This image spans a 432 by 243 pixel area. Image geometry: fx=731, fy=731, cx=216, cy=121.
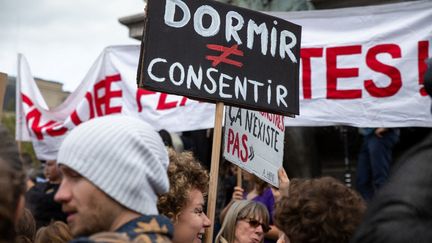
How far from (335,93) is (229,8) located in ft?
7.48

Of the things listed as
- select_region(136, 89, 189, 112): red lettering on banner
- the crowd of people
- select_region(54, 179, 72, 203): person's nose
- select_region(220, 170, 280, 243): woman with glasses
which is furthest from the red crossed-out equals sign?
select_region(136, 89, 189, 112): red lettering on banner

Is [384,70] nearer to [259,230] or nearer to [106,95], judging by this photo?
[259,230]

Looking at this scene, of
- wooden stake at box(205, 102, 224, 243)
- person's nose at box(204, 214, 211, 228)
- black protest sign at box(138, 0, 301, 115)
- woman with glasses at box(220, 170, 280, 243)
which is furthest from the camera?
woman with glasses at box(220, 170, 280, 243)

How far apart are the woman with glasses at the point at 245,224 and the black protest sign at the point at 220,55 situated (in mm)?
669

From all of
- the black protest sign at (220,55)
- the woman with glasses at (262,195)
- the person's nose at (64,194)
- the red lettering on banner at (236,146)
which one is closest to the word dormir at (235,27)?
the black protest sign at (220,55)

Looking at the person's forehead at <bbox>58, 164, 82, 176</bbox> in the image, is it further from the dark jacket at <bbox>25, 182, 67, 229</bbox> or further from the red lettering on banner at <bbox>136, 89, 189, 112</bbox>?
the red lettering on banner at <bbox>136, 89, 189, 112</bbox>

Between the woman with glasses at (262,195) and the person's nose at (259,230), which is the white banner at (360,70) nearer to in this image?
the woman with glasses at (262,195)

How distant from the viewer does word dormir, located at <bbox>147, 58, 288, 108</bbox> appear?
3607 millimetres

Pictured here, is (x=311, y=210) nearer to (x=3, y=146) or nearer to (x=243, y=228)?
(x=3, y=146)

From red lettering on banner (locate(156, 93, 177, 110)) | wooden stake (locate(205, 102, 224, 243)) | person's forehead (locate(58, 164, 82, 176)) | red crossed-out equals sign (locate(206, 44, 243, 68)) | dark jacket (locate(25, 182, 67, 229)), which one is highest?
red crossed-out equals sign (locate(206, 44, 243, 68))

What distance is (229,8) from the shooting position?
400cm

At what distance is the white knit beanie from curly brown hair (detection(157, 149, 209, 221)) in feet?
2.81

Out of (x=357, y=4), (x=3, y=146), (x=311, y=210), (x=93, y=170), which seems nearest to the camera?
(x=3, y=146)

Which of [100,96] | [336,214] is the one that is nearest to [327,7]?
[100,96]
